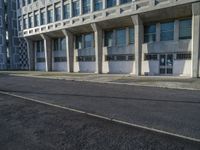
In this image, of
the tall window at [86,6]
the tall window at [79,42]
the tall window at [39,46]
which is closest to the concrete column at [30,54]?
the tall window at [39,46]

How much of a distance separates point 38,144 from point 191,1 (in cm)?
1866

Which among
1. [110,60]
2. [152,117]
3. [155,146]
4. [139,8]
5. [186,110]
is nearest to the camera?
[155,146]

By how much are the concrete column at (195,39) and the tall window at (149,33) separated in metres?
5.21

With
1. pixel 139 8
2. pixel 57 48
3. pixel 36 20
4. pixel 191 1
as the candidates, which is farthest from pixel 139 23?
pixel 36 20

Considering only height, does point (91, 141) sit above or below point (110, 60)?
below

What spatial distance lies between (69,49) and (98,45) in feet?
21.4

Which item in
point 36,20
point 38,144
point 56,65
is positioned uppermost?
point 36,20

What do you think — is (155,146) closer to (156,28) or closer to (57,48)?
(156,28)

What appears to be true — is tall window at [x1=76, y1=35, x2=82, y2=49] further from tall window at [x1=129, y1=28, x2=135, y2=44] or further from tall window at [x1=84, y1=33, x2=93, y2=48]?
tall window at [x1=129, y1=28, x2=135, y2=44]

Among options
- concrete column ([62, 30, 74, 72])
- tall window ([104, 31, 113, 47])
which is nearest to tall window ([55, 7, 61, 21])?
concrete column ([62, 30, 74, 72])

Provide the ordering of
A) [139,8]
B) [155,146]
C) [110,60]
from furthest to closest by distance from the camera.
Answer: [110,60]
[139,8]
[155,146]

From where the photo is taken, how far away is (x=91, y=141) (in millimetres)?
4160

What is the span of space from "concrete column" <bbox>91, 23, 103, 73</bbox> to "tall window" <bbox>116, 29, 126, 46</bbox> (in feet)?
7.76

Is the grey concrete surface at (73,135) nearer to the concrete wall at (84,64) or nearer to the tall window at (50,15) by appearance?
the concrete wall at (84,64)
